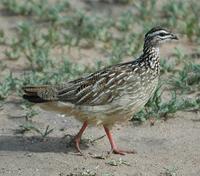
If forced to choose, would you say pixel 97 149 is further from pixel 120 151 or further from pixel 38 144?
pixel 38 144

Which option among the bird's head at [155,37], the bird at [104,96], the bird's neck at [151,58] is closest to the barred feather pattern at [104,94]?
the bird at [104,96]

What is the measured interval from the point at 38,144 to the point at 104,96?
1.13 m

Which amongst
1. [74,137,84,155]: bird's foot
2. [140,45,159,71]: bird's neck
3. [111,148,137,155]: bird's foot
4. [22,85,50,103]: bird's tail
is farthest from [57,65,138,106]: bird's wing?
[111,148,137,155]: bird's foot

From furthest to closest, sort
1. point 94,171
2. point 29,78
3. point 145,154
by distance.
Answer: point 29,78 → point 145,154 → point 94,171

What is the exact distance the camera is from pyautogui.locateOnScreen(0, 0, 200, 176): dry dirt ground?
8852mm

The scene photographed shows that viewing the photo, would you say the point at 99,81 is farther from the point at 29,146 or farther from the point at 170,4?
the point at 170,4

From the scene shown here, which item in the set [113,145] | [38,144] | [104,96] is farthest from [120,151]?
[38,144]

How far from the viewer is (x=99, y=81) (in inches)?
370

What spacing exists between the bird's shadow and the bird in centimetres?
18

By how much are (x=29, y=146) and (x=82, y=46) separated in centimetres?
375

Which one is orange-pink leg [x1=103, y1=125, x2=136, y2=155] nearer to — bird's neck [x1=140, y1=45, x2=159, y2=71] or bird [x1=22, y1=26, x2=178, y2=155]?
bird [x1=22, y1=26, x2=178, y2=155]

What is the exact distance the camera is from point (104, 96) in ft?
30.3

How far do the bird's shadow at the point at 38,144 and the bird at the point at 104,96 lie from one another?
0.59 feet

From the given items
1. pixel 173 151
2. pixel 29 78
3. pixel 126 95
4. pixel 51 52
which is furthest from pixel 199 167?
pixel 51 52
